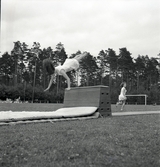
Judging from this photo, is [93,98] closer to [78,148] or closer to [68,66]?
→ [68,66]

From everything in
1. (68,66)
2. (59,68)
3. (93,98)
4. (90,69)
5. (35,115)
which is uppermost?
(90,69)

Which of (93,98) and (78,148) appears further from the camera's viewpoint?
(93,98)

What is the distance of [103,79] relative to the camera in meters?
58.2

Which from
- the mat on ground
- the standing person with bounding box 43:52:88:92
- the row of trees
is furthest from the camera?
the row of trees

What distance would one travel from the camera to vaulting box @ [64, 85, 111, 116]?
809 cm

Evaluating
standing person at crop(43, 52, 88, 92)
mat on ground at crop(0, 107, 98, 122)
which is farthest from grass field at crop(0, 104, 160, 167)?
standing person at crop(43, 52, 88, 92)

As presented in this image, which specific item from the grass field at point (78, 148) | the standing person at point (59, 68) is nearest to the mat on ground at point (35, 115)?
the grass field at point (78, 148)

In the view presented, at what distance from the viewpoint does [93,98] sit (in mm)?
8281

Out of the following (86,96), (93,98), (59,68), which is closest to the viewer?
(93,98)

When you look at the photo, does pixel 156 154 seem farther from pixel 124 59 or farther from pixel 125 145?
pixel 124 59

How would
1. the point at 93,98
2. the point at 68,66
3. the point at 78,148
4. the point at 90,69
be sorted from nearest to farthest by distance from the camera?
the point at 78,148 → the point at 93,98 → the point at 68,66 → the point at 90,69

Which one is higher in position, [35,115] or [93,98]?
[93,98]

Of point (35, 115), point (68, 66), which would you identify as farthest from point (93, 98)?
point (35, 115)

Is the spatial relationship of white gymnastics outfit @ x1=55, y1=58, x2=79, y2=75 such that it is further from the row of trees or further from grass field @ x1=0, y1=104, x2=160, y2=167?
the row of trees
